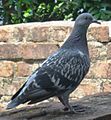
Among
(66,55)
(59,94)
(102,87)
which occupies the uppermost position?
(66,55)

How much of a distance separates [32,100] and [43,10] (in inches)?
109

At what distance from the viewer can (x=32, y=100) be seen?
3000 mm

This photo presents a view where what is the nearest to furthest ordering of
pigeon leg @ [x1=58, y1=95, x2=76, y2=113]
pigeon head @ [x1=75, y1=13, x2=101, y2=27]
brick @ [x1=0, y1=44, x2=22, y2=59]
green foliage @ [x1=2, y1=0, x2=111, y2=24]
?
pigeon leg @ [x1=58, y1=95, x2=76, y2=113], pigeon head @ [x1=75, y1=13, x2=101, y2=27], brick @ [x1=0, y1=44, x2=22, y2=59], green foliage @ [x1=2, y1=0, x2=111, y2=24]

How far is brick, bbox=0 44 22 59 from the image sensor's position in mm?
4480

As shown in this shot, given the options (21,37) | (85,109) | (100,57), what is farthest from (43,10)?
(85,109)

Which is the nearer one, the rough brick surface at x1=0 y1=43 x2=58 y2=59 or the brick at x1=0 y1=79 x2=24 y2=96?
the rough brick surface at x1=0 y1=43 x2=58 y2=59

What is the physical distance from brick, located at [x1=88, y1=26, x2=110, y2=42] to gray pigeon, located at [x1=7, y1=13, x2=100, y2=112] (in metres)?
0.96

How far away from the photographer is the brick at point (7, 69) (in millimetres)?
4504

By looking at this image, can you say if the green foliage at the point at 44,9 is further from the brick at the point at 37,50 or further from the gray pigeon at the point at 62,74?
the gray pigeon at the point at 62,74

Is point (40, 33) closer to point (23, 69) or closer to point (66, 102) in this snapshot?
point (23, 69)

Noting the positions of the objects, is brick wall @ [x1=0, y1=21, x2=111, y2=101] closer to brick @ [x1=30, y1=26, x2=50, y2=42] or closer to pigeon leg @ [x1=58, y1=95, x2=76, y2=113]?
brick @ [x1=30, y1=26, x2=50, y2=42]

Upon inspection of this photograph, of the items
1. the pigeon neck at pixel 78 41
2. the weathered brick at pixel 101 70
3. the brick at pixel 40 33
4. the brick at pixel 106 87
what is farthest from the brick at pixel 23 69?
the pigeon neck at pixel 78 41

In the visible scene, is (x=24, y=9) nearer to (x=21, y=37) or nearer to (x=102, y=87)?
(x=21, y=37)

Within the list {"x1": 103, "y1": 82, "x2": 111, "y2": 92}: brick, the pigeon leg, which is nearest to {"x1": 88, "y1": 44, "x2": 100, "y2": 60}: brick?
{"x1": 103, "y1": 82, "x2": 111, "y2": 92}: brick
